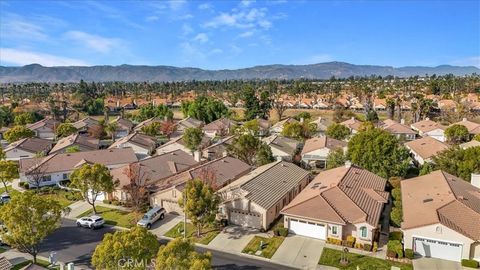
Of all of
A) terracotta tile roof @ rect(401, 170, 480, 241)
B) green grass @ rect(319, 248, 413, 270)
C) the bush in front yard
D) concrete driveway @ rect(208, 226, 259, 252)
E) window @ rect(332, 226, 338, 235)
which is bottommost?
concrete driveway @ rect(208, 226, 259, 252)

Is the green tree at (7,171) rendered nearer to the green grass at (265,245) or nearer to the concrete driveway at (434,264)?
the green grass at (265,245)

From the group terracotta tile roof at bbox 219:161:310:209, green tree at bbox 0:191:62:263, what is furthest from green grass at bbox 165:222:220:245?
green tree at bbox 0:191:62:263

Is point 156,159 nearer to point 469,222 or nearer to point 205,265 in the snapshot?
point 205,265

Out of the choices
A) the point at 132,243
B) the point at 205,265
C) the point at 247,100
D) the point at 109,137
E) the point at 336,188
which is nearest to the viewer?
the point at 205,265

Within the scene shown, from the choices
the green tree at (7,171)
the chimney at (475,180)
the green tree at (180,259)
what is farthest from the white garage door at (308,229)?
the green tree at (7,171)

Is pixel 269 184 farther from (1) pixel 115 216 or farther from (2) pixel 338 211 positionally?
(1) pixel 115 216

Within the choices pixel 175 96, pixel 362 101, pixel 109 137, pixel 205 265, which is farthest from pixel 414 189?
pixel 175 96

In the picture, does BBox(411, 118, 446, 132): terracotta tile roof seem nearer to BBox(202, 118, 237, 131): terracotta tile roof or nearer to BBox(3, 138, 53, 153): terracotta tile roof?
BBox(202, 118, 237, 131): terracotta tile roof
